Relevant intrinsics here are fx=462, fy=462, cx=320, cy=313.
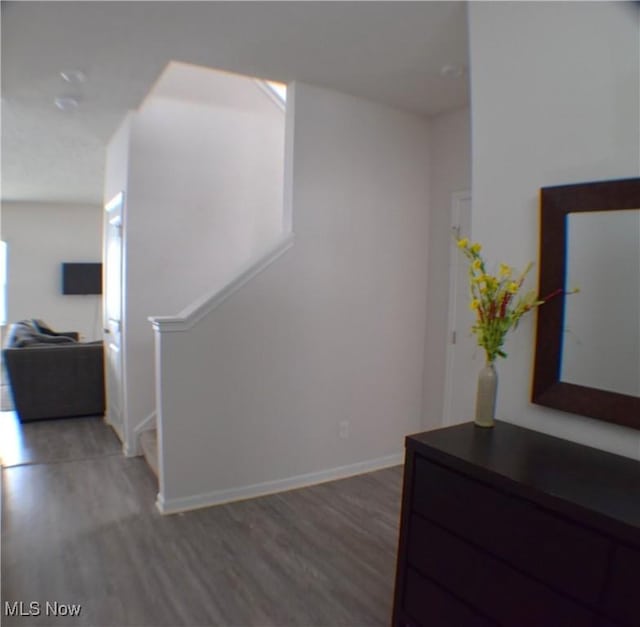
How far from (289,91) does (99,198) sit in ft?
18.1

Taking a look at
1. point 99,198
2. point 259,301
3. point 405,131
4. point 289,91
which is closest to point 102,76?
point 289,91

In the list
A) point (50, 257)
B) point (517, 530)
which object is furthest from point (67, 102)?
point (50, 257)

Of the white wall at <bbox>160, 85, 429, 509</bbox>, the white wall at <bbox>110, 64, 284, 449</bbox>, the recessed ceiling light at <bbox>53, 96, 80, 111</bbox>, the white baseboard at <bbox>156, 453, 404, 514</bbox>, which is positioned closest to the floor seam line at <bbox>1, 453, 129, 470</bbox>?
the white wall at <bbox>110, 64, 284, 449</bbox>

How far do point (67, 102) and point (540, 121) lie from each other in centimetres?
314

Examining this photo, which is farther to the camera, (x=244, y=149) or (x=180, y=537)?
(x=244, y=149)

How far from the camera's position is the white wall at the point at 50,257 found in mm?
7895

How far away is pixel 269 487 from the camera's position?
3158mm

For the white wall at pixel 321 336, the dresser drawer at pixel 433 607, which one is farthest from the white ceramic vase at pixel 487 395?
the white wall at pixel 321 336

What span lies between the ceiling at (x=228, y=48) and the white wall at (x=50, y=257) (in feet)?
16.0

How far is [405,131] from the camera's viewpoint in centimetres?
355

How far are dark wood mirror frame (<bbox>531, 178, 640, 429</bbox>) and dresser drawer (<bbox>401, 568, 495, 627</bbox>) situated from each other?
78cm

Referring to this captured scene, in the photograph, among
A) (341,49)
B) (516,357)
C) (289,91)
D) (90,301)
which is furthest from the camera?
(90,301)

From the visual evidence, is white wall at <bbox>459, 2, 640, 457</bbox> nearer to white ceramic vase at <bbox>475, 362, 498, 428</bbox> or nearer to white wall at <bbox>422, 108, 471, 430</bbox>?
white ceramic vase at <bbox>475, 362, 498, 428</bbox>

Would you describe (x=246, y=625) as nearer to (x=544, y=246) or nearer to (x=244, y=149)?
(x=544, y=246)
